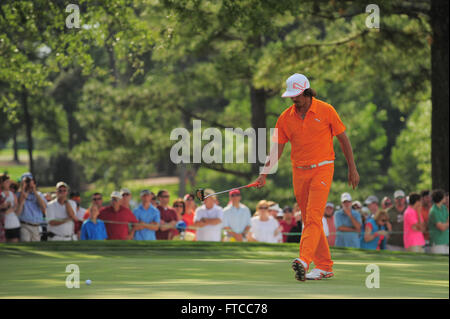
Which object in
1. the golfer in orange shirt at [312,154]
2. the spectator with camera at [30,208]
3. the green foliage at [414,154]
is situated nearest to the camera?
the golfer in orange shirt at [312,154]

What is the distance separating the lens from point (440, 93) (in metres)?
19.7

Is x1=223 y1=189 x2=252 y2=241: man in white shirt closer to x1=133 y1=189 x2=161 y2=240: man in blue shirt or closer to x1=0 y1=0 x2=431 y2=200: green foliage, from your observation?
x1=133 y1=189 x2=161 y2=240: man in blue shirt

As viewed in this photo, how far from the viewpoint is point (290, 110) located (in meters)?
8.10

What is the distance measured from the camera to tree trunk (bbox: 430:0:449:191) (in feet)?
63.3

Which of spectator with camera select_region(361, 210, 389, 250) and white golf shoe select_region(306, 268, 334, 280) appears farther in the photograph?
spectator with camera select_region(361, 210, 389, 250)

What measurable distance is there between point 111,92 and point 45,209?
1913cm

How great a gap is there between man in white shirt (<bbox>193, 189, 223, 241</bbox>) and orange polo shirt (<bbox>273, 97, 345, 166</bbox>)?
6.77 metres

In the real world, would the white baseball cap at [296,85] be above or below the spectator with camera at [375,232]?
above

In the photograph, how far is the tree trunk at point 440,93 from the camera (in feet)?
63.3

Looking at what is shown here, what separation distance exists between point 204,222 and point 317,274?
6.96 metres

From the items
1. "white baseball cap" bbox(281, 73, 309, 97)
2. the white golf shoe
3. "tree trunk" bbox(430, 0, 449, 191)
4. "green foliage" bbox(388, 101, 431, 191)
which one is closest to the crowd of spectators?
"tree trunk" bbox(430, 0, 449, 191)

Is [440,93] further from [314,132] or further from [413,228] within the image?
[314,132]

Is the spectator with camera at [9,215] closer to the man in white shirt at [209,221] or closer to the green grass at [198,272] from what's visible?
the green grass at [198,272]

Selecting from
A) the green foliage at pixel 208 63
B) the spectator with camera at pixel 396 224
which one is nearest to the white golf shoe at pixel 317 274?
the spectator with camera at pixel 396 224
